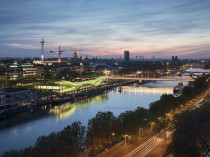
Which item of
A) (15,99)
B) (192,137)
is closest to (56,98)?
(15,99)

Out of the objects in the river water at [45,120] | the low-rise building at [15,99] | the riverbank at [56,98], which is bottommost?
the river water at [45,120]

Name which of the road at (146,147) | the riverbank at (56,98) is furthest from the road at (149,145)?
the riverbank at (56,98)

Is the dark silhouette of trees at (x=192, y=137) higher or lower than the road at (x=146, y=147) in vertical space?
higher

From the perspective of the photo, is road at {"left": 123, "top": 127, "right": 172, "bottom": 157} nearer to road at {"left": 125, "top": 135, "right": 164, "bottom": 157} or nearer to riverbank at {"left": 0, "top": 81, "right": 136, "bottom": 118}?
road at {"left": 125, "top": 135, "right": 164, "bottom": 157}

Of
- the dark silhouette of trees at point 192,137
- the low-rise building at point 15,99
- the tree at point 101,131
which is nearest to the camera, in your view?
the dark silhouette of trees at point 192,137

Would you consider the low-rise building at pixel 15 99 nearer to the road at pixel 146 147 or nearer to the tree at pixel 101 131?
the tree at pixel 101 131

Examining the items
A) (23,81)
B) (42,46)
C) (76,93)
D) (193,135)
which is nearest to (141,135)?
(193,135)

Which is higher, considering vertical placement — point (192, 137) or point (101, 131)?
point (192, 137)

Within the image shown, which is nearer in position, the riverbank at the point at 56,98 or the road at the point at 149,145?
the road at the point at 149,145

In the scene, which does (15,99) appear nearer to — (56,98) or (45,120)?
(56,98)

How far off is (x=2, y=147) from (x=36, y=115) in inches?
166

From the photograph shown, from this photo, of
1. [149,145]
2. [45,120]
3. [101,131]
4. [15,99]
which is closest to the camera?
[101,131]

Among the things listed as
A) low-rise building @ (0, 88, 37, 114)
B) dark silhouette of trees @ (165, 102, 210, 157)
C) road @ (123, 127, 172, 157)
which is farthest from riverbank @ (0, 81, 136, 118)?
dark silhouette of trees @ (165, 102, 210, 157)

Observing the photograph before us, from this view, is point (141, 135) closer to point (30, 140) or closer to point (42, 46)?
point (30, 140)
